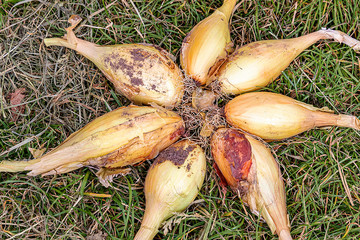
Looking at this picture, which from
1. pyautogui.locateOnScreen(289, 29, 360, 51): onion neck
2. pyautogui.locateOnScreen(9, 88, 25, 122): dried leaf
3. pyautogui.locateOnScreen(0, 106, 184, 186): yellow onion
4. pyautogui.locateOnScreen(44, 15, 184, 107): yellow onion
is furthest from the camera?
pyautogui.locateOnScreen(9, 88, 25, 122): dried leaf

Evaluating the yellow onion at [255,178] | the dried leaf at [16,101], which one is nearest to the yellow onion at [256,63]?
the yellow onion at [255,178]

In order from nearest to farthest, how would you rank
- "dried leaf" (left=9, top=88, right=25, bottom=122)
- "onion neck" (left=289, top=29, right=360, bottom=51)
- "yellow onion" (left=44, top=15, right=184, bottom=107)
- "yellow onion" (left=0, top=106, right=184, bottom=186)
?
1. "yellow onion" (left=0, top=106, right=184, bottom=186)
2. "yellow onion" (left=44, top=15, right=184, bottom=107)
3. "onion neck" (left=289, top=29, right=360, bottom=51)
4. "dried leaf" (left=9, top=88, right=25, bottom=122)

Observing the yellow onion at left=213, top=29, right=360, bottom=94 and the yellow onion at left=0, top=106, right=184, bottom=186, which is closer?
the yellow onion at left=0, top=106, right=184, bottom=186

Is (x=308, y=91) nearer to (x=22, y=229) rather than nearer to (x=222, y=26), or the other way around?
(x=222, y=26)

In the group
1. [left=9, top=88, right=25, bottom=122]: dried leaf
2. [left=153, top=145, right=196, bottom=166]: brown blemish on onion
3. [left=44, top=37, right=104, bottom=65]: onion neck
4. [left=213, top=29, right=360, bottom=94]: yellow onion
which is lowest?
[left=153, top=145, right=196, bottom=166]: brown blemish on onion

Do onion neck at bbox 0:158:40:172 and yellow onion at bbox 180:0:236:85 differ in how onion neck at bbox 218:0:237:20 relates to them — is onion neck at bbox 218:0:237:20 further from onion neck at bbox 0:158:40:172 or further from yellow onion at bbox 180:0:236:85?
onion neck at bbox 0:158:40:172

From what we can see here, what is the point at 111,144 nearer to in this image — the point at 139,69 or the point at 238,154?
the point at 139,69

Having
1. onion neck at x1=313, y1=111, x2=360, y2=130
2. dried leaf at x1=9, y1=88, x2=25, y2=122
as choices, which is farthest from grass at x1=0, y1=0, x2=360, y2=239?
onion neck at x1=313, y1=111, x2=360, y2=130
